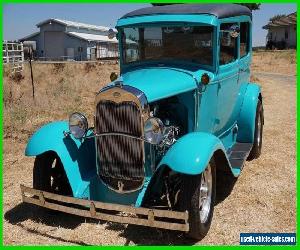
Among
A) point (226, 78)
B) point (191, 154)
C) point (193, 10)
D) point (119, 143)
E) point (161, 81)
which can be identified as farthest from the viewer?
point (226, 78)

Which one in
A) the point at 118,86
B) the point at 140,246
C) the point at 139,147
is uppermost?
the point at 118,86

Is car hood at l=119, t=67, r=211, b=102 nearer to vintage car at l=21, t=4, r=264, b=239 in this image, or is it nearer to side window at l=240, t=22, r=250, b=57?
vintage car at l=21, t=4, r=264, b=239

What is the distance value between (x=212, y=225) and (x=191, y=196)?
0.83m

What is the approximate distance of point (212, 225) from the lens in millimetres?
4523

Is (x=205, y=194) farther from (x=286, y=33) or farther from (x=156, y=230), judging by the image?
(x=286, y=33)

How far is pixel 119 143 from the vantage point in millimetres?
4215

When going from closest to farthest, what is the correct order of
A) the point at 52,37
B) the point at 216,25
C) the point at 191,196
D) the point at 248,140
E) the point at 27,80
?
the point at 191,196 < the point at 216,25 < the point at 248,140 < the point at 27,80 < the point at 52,37

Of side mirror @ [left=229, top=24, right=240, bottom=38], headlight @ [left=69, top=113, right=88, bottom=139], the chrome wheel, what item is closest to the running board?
the chrome wheel

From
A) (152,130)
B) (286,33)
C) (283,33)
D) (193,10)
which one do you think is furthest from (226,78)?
(283,33)

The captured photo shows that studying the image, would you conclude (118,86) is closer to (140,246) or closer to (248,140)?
(140,246)

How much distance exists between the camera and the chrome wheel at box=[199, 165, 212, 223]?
4.27 metres

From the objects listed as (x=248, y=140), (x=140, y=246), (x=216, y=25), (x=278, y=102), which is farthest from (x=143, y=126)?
(x=278, y=102)

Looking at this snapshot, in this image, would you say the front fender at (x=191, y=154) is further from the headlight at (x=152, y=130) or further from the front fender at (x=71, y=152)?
the front fender at (x=71, y=152)

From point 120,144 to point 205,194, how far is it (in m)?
1.07
